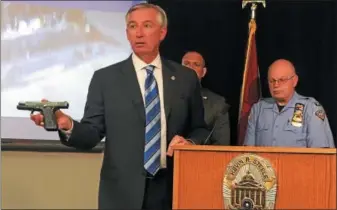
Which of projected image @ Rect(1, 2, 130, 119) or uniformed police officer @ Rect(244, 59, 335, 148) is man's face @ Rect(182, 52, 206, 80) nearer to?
uniformed police officer @ Rect(244, 59, 335, 148)

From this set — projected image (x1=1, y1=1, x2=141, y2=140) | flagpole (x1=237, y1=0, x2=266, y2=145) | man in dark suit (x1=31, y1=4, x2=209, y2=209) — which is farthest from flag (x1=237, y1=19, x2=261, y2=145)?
man in dark suit (x1=31, y1=4, x2=209, y2=209)

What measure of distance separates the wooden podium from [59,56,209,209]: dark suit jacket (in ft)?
0.98

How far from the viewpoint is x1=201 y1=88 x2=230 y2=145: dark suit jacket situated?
294cm

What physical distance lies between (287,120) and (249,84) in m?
0.55

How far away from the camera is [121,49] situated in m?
3.74

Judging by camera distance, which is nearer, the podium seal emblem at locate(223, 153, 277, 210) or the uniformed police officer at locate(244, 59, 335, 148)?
the podium seal emblem at locate(223, 153, 277, 210)

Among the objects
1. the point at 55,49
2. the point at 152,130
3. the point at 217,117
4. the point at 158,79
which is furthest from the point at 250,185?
the point at 55,49

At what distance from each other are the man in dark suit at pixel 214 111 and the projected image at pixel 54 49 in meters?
0.72

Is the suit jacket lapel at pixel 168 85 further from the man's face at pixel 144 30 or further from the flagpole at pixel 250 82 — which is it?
the flagpole at pixel 250 82

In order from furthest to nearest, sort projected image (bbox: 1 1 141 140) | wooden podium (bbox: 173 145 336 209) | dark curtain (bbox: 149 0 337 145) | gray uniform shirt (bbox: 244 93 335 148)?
1. projected image (bbox: 1 1 141 140)
2. dark curtain (bbox: 149 0 337 145)
3. gray uniform shirt (bbox: 244 93 335 148)
4. wooden podium (bbox: 173 145 336 209)

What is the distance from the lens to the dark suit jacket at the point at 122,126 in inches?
78.0

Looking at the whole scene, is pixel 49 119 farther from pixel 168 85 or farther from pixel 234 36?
pixel 234 36

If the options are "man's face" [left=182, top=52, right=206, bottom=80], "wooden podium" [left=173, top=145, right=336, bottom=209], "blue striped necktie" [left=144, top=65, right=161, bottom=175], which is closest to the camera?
"wooden podium" [left=173, top=145, right=336, bottom=209]

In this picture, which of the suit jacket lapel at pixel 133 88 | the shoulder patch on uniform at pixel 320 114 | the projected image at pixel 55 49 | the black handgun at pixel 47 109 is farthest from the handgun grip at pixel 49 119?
the projected image at pixel 55 49
